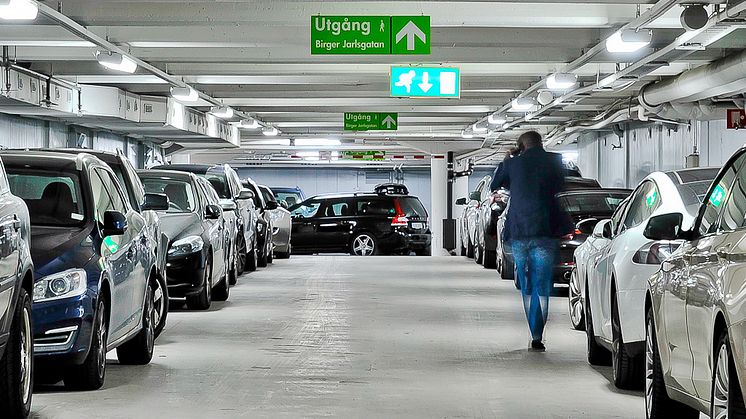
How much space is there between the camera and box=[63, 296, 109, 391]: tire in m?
8.73

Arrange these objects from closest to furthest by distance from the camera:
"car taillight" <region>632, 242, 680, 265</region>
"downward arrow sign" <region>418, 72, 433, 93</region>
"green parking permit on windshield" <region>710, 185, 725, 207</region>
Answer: "green parking permit on windshield" <region>710, 185, 725, 207</region> → "car taillight" <region>632, 242, 680, 265</region> → "downward arrow sign" <region>418, 72, 433, 93</region>

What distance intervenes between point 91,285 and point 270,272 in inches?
603

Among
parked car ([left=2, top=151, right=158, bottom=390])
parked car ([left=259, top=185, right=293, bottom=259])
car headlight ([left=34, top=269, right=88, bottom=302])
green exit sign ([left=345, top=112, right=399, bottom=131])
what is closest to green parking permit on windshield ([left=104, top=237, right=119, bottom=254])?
parked car ([left=2, top=151, right=158, bottom=390])

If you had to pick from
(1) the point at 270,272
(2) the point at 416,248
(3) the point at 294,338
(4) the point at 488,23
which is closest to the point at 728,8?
(4) the point at 488,23

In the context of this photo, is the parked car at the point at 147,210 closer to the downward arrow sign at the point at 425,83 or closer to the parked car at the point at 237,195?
the parked car at the point at 237,195

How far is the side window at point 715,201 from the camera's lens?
6.52 metres

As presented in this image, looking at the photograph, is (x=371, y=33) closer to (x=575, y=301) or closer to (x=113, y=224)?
(x=575, y=301)

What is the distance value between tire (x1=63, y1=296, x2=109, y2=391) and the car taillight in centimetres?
345

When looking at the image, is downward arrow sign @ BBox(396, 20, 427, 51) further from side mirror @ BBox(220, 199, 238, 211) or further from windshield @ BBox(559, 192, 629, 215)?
side mirror @ BBox(220, 199, 238, 211)

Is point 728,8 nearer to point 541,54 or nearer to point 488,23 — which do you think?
point 488,23

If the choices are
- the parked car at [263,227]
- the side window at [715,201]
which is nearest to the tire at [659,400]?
the side window at [715,201]

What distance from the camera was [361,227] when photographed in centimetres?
3134

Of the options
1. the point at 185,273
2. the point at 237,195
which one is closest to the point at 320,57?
the point at 237,195

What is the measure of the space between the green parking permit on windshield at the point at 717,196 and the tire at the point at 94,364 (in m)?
3.91
